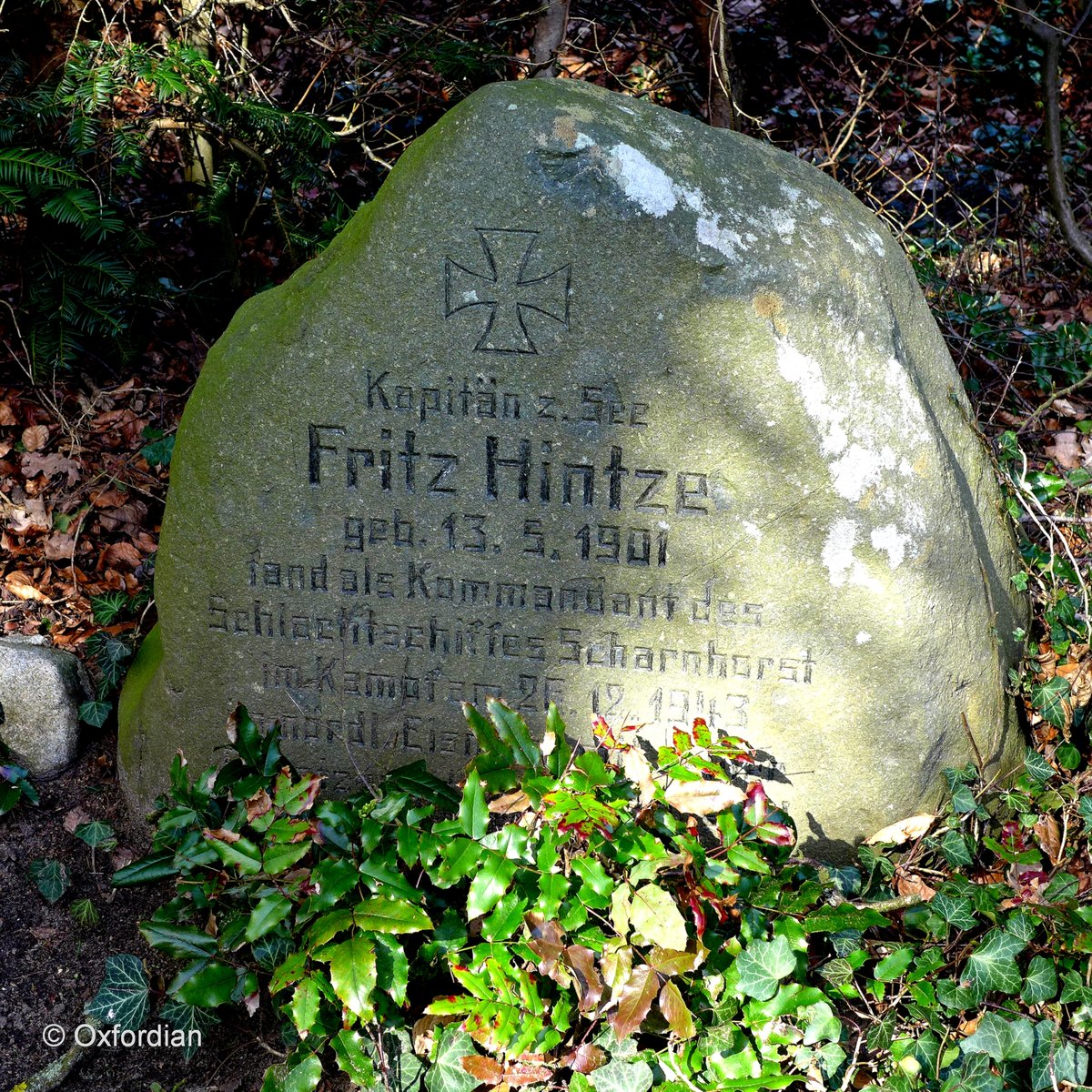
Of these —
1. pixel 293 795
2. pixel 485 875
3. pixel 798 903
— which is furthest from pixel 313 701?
pixel 798 903

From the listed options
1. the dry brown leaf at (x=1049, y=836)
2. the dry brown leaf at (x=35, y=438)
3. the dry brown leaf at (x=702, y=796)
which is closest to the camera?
the dry brown leaf at (x=702, y=796)

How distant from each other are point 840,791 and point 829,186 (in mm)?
1555

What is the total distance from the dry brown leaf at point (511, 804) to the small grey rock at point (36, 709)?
1.69 metres

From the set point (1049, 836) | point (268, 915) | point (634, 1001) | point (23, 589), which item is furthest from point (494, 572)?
point (23, 589)

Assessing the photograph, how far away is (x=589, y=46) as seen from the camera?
5543mm

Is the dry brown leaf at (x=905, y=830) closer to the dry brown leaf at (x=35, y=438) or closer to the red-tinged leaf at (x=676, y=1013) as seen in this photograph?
the red-tinged leaf at (x=676, y=1013)

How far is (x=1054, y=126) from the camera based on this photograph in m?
4.86

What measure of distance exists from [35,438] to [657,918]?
3.27m

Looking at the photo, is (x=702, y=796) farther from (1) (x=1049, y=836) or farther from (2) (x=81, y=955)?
(2) (x=81, y=955)

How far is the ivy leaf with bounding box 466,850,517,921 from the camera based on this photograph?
2318 mm

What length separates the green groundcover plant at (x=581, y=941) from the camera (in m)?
2.33

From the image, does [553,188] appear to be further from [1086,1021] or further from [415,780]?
[1086,1021]

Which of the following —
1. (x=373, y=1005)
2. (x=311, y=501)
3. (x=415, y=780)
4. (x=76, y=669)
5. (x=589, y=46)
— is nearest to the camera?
(x=373, y=1005)

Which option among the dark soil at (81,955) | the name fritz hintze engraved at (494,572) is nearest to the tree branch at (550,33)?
the name fritz hintze engraved at (494,572)
